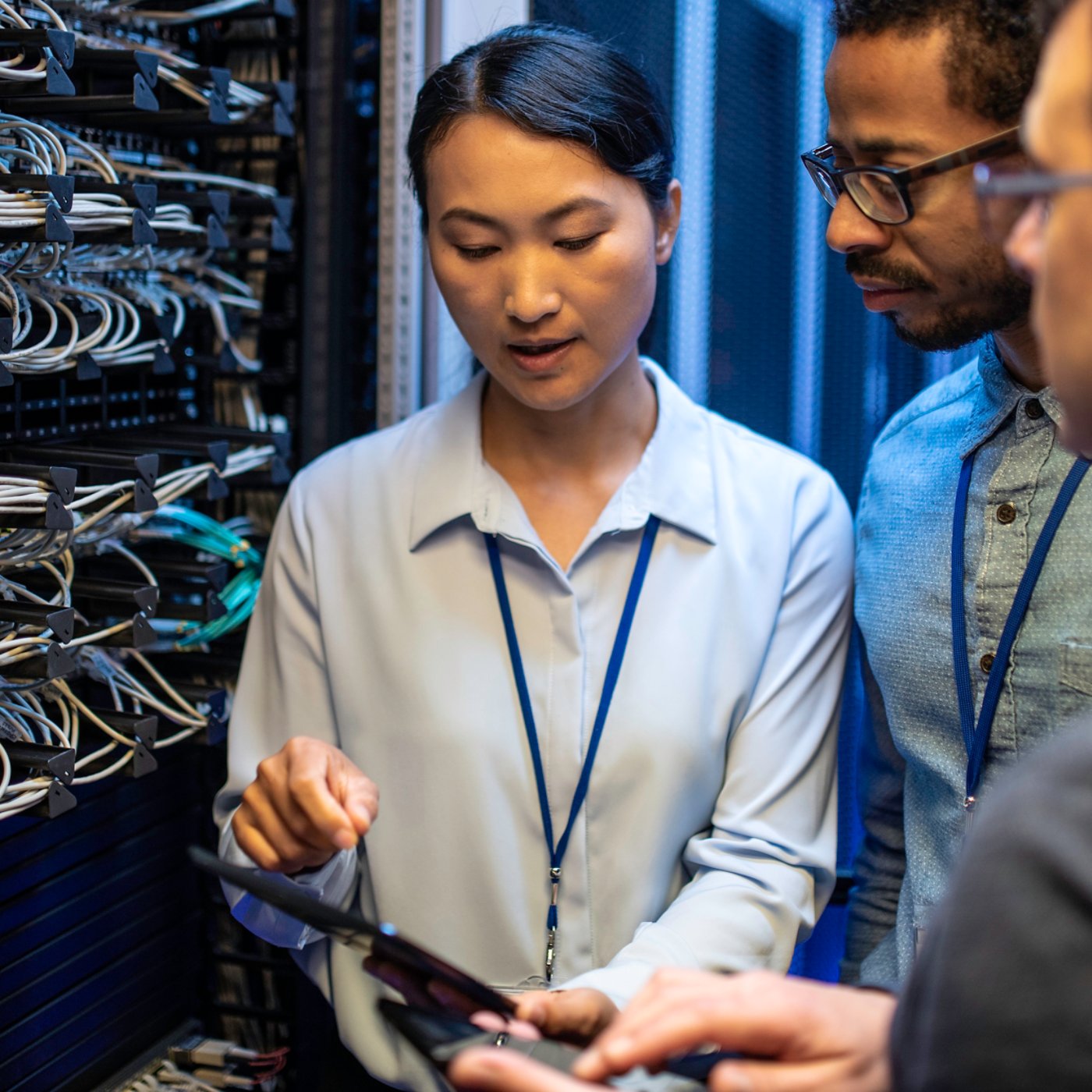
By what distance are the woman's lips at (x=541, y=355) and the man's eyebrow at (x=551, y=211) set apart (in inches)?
5.4

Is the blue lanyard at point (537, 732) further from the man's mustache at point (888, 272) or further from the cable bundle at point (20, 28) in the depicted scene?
the cable bundle at point (20, 28)

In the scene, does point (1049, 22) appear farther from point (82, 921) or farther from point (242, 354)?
point (82, 921)

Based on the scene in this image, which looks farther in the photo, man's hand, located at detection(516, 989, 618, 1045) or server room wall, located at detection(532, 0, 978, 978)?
server room wall, located at detection(532, 0, 978, 978)

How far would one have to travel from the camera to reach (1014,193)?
70cm

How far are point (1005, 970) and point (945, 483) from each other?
84 centimetres

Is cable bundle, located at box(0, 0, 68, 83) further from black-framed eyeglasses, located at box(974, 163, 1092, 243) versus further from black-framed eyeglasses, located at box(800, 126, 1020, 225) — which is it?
black-framed eyeglasses, located at box(974, 163, 1092, 243)

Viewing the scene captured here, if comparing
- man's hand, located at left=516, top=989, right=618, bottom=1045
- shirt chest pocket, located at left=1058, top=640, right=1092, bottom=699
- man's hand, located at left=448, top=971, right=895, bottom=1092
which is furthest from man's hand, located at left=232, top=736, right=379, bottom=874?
shirt chest pocket, located at left=1058, top=640, right=1092, bottom=699

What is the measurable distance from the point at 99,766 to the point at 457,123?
0.90 metres

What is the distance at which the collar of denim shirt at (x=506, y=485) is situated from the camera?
4.83 feet

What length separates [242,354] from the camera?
175 cm

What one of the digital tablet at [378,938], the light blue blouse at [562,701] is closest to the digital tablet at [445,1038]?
the digital tablet at [378,938]

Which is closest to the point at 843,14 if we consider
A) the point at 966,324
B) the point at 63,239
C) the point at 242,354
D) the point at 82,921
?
the point at 966,324

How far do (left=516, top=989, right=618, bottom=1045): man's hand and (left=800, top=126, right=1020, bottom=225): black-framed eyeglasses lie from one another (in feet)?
2.58

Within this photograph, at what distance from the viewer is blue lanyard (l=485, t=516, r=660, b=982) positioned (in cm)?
139
